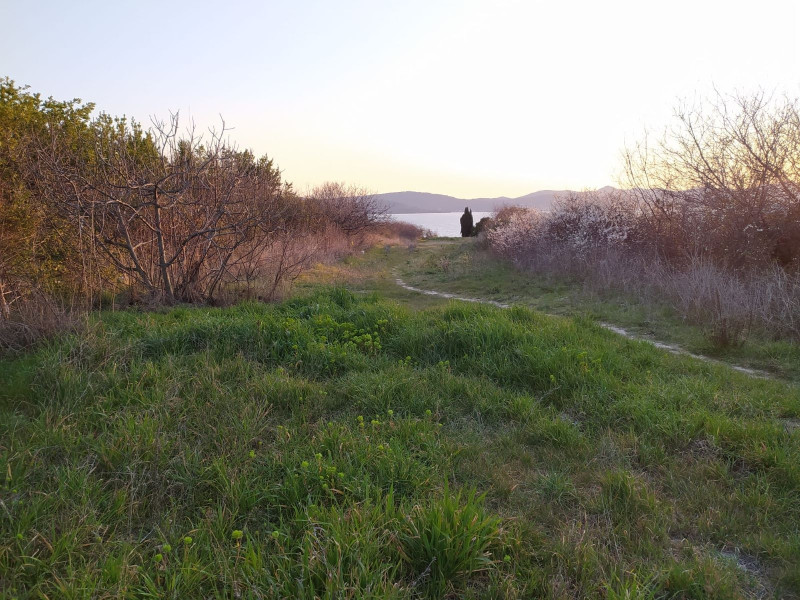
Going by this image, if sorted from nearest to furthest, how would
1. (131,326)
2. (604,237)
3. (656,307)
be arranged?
(131,326), (656,307), (604,237)

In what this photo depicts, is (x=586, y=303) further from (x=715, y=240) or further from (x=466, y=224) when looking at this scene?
(x=466, y=224)

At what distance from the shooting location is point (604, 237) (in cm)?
1480

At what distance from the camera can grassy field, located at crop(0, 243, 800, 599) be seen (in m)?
2.36

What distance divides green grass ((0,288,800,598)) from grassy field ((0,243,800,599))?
2 cm

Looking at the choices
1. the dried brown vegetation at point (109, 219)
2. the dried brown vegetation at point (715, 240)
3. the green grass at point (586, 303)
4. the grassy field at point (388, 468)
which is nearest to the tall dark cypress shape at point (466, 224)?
the green grass at point (586, 303)

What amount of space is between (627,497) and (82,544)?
319 cm

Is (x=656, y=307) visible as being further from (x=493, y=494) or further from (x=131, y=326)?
(x=131, y=326)

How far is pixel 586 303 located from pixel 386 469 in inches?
311

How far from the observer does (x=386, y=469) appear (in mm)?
3127

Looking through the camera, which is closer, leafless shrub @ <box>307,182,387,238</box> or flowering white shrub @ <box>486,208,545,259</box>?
flowering white shrub @ <box>486,208,545,259</box>

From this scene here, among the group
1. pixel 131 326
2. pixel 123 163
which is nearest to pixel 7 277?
pixel 131 326

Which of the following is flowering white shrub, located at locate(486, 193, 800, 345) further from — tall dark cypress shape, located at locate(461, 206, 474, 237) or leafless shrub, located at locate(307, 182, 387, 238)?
tall dark cypress shape, located at locate(461, 206, 474, 237)

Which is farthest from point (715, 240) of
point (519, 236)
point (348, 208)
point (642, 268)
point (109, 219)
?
point (348, 208)

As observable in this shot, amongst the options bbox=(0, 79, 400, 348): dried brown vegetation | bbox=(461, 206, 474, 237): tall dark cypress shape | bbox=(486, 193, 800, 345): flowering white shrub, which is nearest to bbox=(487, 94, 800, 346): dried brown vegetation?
bbox=(486, 193, 800, 345): flowering white shrub
